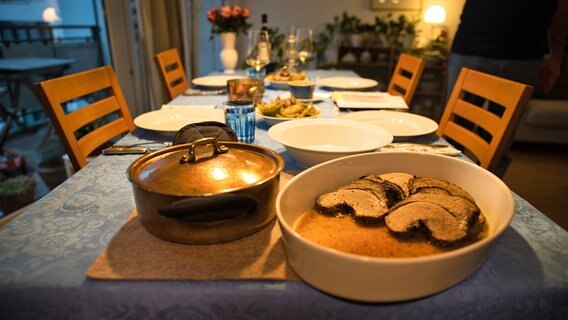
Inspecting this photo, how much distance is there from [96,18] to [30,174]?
107cm

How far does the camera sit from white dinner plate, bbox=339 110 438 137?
1.09 meters

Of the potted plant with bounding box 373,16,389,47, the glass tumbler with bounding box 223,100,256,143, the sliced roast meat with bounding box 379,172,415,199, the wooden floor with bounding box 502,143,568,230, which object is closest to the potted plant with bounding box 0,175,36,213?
the glass tumbler with bounding box 223,100,256,143

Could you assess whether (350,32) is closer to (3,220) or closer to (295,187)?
(3,220)

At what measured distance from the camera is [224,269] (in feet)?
1.59

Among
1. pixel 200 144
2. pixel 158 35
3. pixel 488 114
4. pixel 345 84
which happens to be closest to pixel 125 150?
pixel 200 144

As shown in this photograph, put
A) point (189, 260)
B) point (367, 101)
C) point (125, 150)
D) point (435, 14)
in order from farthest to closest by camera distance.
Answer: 1. point (435, 14)
2. point (367, 101)
3. point (125, 150)
4. point (189, 260)

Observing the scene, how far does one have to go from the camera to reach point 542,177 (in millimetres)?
2652

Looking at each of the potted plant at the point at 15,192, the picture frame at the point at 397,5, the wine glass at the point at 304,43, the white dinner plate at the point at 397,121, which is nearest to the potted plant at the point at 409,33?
the picture frame at the point at 397,5

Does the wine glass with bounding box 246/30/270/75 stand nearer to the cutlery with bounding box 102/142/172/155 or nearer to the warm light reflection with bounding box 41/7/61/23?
the cutlery with bounding box 102/142/172/155

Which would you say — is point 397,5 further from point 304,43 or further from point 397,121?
point 397,121

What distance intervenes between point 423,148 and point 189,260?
2.23ft

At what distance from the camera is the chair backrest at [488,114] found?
3.42 feet

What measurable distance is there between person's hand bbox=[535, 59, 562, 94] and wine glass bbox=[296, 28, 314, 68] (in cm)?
132

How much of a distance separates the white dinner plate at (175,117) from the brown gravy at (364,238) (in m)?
0.63
